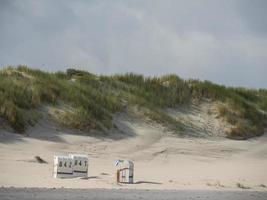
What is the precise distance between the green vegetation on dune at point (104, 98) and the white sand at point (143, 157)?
615mm

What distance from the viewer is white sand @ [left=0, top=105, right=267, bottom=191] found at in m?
15.5

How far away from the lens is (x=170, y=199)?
39.8ft

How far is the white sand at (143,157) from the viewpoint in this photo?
50.9 feet

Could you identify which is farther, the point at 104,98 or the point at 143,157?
the point at 104,98

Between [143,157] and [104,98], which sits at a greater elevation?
[104,98]

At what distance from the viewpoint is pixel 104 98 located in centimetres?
2364

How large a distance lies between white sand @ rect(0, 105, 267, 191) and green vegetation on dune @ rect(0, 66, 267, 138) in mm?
615

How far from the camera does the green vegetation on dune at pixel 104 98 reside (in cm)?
2086

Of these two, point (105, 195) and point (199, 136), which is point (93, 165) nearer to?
point (105, 195)

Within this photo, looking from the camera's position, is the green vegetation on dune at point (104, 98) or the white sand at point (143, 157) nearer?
the white sand at point (143, 157)

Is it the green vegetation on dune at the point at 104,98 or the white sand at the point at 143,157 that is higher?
the green vegetation on dune at the point at 104,98

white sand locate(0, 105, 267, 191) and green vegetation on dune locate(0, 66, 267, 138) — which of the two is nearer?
white sand locate(0, 105, 267, 191)

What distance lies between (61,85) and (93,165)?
6554 mm

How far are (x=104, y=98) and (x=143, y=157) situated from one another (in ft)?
14.8
